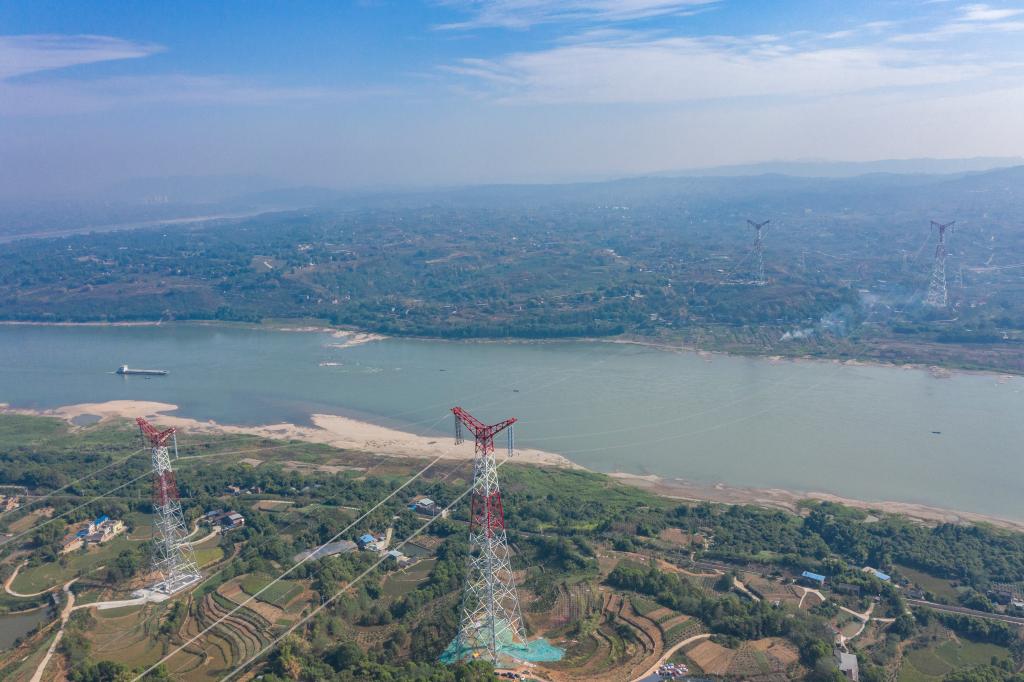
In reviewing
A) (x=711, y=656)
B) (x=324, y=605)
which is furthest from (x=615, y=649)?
(x=324, y=605)

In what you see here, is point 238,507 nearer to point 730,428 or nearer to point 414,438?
point 414,438

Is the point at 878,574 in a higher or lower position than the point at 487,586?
lower

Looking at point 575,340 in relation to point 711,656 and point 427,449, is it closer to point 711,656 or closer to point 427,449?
point 427,449

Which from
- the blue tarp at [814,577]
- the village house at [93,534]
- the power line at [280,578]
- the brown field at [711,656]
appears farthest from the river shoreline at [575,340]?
the brown field at [711,656]

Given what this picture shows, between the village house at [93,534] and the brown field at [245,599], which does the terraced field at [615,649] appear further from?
the village house at [93,534]

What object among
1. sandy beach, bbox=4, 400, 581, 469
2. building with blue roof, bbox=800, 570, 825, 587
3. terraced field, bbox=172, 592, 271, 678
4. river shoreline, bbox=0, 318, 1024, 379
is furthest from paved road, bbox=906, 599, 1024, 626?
river shoreline, bbox=0, 318, 1024, 379

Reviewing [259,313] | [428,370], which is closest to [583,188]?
[259,313]

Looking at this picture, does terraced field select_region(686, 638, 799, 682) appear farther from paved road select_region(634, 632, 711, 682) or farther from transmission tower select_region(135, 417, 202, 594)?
transmission tower select_region(135, 417, 202, 594)
